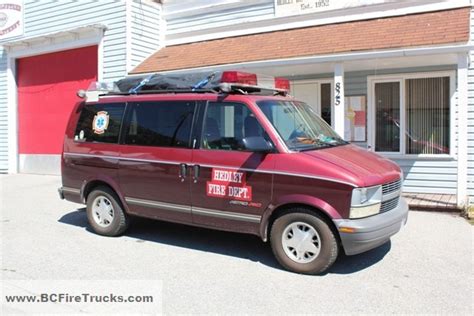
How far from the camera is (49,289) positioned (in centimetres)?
462

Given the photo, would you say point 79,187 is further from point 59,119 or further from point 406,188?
point 59,119

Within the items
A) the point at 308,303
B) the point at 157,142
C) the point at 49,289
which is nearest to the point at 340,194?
the point at 308,303

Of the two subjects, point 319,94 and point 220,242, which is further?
point 319,94

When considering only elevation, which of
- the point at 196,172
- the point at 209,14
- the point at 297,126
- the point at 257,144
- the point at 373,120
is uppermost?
the point at 209,14

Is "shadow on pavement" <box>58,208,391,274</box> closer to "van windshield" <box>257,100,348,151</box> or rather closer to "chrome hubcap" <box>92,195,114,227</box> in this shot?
"chrome hubcap" <box>92,195,114,227</box>

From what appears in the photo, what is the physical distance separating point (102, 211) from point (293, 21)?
6672mm

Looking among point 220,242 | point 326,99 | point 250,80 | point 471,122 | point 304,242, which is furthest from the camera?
point 326,99

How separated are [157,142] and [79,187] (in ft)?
5.42

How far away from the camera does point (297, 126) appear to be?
18.4ft

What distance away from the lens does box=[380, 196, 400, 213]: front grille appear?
16.7 feet

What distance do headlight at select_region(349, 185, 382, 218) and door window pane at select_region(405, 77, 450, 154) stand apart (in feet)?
17.8

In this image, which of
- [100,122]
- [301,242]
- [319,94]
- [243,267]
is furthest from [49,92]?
[301,242]

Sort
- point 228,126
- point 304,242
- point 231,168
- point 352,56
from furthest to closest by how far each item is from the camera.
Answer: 1. point 352,56
2. point 228,126
3. point 231,168
4. point 304,242

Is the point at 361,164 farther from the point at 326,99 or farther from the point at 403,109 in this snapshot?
the point at 326,99
